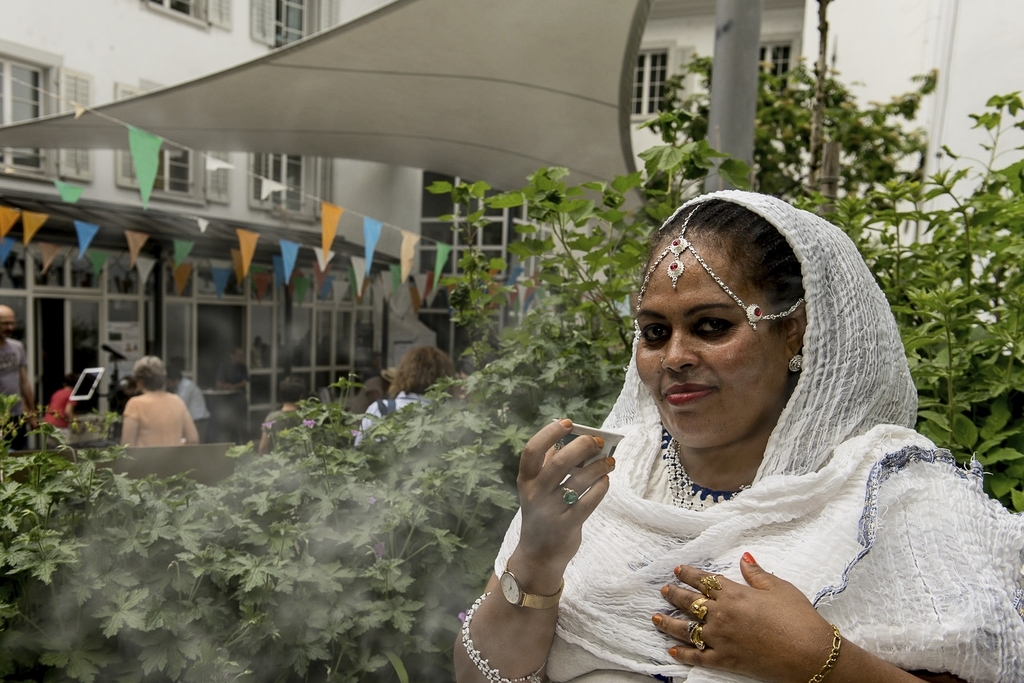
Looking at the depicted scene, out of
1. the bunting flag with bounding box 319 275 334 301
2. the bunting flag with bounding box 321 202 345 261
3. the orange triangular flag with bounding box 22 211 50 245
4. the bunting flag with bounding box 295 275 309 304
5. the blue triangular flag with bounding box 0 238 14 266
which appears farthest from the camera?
the bunting flag with bounding box 319 275 334 301

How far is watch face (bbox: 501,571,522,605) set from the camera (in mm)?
1251

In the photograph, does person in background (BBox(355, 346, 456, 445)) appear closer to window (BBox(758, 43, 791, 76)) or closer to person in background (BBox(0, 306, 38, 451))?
person in background (BBox(0, 306, 38, 451))

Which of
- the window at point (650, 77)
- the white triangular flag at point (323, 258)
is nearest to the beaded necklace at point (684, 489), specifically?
the white triangular flag at point (323, 258)

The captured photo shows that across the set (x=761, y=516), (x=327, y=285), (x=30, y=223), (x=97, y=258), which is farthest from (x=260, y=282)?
(x=761, y=516)

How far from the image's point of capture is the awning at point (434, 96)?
209 inches

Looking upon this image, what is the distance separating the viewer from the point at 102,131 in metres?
7.45

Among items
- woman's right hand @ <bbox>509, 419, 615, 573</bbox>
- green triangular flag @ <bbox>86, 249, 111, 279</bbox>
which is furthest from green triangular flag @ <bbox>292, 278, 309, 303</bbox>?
woman's right hand @ <bbox>509, 419, 615, 573</bbox>

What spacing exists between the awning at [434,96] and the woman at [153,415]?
262 cm

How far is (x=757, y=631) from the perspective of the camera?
1039mm

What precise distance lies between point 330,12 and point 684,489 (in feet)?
49.5

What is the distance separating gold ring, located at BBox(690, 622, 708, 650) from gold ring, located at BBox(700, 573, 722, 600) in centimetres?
5

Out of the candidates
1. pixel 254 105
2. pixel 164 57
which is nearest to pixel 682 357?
pixel 254 105

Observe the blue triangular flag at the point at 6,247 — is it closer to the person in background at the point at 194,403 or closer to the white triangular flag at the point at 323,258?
the person in background at the point at 194,403

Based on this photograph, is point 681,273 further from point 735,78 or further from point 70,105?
point 70,105
